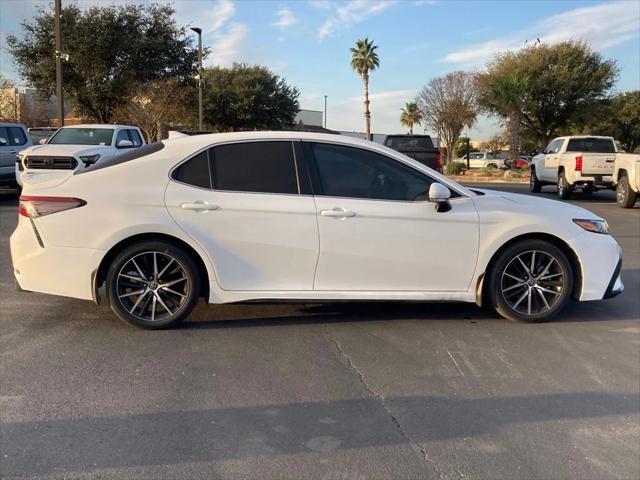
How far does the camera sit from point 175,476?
9.54 feet

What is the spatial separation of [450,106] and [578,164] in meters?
37.1

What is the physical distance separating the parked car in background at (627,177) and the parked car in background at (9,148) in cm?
1493

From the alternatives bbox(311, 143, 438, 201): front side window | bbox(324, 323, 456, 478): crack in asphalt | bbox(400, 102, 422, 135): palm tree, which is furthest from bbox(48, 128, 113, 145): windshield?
bbox(400, 102, 422, 135): palm tree

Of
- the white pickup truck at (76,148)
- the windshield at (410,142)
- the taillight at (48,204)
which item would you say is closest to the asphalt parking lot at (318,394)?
the taillight at (48,204)

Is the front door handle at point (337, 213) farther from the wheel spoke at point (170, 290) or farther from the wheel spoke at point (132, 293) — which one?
the wheel spoke at point (132, 293)

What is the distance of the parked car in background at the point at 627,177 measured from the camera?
14.4 m

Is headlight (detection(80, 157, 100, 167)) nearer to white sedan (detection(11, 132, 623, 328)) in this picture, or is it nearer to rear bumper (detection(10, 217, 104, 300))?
white sedan (detection(11, 132, 623, 328))

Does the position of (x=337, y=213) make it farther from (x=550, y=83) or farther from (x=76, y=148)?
(x=550, y=83)

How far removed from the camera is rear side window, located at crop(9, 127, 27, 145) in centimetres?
1434

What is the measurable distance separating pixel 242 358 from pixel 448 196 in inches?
87.2

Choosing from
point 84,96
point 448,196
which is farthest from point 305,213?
point 84,96

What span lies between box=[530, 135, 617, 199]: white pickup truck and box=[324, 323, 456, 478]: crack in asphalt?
14.0 metres

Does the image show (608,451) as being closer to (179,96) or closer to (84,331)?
(84,331)

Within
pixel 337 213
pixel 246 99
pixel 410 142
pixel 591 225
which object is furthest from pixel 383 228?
pixel 246 99
